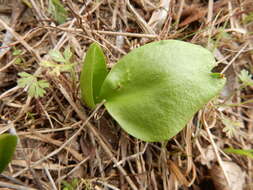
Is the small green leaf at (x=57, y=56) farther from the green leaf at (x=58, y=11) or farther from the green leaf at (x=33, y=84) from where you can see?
the green leaf at (x=58, y=11)

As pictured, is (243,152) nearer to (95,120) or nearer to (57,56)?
(95,120)

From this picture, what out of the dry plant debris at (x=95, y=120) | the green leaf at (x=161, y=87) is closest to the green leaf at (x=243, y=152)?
the dry plant debris at (x=95, y=120)

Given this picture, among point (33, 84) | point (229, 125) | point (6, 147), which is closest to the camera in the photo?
point (6, 147)

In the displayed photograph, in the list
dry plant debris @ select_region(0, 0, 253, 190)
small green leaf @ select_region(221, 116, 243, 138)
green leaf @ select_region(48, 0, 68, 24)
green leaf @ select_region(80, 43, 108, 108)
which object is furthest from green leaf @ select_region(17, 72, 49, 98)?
small green leaf @ select_region(221, 116, 243, 138)

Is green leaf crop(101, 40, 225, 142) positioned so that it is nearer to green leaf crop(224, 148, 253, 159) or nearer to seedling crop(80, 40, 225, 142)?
seedling crop(80, 40, 225, 142)

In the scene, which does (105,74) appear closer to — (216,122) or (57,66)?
(57,66)

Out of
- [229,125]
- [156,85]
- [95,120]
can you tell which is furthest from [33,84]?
[229,125]
